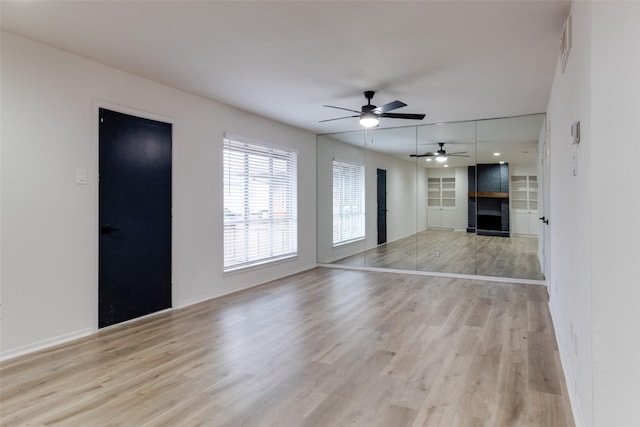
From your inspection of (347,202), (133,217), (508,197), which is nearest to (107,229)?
(133,217)

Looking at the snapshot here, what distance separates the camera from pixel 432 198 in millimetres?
7086

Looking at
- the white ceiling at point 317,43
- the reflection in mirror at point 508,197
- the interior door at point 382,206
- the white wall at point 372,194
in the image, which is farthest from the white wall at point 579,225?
the interior door at point 382,206

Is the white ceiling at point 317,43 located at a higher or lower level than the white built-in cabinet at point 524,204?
higher

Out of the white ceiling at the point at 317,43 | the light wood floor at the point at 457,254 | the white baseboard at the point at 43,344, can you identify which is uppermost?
the white ceiling at the point at 317,43

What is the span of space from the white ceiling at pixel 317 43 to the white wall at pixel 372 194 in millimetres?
2611

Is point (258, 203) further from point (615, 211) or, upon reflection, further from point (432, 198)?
point (615, 211)

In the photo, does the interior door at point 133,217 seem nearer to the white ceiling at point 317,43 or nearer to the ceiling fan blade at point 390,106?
the white ceiling at point 317,43

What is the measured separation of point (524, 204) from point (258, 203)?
5.87 metres

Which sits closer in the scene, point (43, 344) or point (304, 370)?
point (304, 370)

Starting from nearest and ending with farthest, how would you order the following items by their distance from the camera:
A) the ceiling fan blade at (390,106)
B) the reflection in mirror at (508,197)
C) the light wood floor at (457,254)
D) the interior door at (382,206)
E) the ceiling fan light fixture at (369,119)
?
the ceiling fan blade at (390,106), the ceiling fan light fixture at (369,119), the reflection in mirror at (508,197), the light wood floor at (457,254), the interior door at (382,206)

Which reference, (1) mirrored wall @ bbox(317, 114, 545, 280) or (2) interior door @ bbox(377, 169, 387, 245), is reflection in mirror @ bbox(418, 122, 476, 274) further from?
(2) interior door @ bbox(377, 169, 387, 245)

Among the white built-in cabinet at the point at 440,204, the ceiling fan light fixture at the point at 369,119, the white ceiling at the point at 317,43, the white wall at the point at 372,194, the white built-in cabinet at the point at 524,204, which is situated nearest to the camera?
the white ceiling at the point at 317,43

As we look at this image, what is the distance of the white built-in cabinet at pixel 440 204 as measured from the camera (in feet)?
22.9

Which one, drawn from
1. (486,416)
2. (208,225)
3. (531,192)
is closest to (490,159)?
(531,192)
